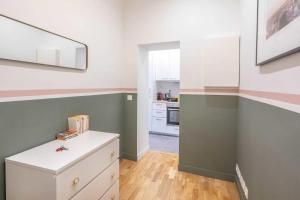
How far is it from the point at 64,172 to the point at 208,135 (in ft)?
6.68

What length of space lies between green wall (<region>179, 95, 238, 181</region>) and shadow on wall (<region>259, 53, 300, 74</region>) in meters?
1.27

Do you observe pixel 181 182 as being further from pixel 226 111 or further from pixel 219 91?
pixel 219 91

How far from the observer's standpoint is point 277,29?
1012 mm

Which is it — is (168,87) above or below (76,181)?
above

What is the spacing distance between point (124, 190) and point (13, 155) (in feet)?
4.52

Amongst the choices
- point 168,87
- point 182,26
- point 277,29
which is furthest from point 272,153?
point 168,87

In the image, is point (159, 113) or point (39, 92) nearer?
point (39, 92)

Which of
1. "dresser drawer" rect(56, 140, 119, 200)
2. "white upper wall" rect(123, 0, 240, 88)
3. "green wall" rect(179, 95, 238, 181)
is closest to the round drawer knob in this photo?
"dresser drawer" rect(56, 140, 119, 200)

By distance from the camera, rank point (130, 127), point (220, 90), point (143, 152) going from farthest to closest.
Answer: point (143, 152) < point (130, 127) < point (220, 90)

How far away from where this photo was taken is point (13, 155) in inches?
54.4

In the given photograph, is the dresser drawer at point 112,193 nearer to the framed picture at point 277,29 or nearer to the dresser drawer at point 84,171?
the dresser drawer at point 84,171

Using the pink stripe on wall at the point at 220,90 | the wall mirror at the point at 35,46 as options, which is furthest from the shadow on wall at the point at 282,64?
the wall mirror at the point at 35,46

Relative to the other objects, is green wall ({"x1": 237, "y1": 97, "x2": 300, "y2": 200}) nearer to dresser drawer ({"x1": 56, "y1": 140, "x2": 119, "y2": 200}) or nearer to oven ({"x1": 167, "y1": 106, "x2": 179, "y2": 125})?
dresser drawer ({"x1": 56, "y1": 140, "x2": 119, "y2": 200})

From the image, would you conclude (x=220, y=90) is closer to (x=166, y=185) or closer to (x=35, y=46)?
(x=166, y=185)
